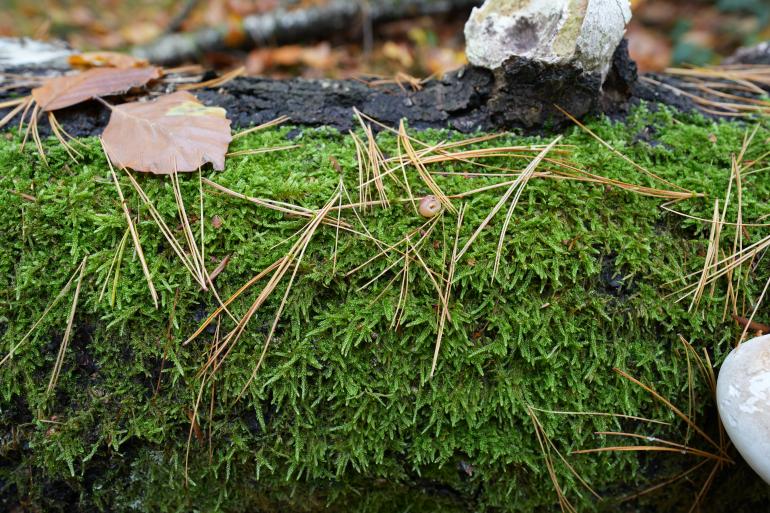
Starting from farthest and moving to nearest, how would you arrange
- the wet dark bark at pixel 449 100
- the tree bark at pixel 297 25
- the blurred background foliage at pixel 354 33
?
the blurred background foliage at pixel 354 33
the tree bark at pixel 297 25
the wet dark bark at pixel 449 100

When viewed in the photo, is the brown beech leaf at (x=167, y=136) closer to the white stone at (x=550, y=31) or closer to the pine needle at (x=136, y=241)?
the pine needle at (x=136, y=241)

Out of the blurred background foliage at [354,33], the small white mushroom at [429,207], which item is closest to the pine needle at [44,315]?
the small white mushroom at [429,207]

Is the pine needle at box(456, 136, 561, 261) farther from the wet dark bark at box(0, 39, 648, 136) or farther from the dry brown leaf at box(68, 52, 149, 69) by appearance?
the dry brown leaf at box(68, 52, 149, 69)

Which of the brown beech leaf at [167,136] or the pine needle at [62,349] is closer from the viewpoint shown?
the pine needle at [62,349]

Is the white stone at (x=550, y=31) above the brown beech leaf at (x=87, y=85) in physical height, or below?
above

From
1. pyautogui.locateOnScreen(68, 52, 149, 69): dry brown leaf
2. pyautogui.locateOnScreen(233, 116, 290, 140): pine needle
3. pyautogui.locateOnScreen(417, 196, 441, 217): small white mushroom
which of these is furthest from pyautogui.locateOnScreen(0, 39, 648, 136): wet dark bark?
pyautogui.locateOnScreen(417, 196, 441, 217): small white mushroom

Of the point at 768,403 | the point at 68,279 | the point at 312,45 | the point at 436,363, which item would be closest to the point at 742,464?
the point at 768,403
